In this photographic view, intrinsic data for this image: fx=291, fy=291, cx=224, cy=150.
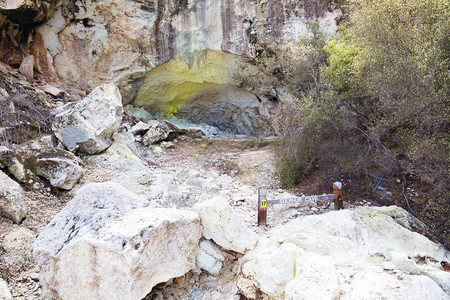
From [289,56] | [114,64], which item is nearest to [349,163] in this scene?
[289,56]

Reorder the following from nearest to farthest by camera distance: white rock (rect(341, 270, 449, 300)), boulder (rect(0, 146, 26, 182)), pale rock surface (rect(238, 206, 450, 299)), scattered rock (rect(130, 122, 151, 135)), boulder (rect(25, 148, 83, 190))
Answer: white rock (rect(341, 270, 449, 300)) < pale rock surface (rect(238, 206, 450, 299)) < boulder (rect(0, 146, 26, 182)) < boulder (rect(25, 148, 83, 190)) < scattered rock (rect(130, 122, 151, 135))

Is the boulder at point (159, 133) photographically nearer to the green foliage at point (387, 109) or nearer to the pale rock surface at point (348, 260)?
the green foliage at point (387, 109)

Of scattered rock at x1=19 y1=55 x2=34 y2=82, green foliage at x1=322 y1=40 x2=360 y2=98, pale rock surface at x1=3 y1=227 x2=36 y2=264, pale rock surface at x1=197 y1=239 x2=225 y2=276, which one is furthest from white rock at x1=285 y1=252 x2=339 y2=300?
scattered rock at x1=19 y1=55 x2=34 y2=82

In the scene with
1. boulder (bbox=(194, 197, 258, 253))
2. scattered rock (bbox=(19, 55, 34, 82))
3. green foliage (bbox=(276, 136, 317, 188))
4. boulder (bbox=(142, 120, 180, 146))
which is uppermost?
scattered rock (bbox=(19, 55, 34, 82))

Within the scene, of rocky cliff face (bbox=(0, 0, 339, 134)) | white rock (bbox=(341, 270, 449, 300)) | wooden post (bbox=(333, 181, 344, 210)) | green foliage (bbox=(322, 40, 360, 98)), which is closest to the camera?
white rock (bbox=(341, 270, 449, 300))

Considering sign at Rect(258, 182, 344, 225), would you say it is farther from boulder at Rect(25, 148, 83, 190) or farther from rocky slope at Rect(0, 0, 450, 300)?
boulder at Rect(25, 148, 83, 190)

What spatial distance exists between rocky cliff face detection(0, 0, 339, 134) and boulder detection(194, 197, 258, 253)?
29.6 feet

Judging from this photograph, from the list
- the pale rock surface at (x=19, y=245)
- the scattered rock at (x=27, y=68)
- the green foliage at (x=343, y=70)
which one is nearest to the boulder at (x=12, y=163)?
the pale rock surface at (x=19, y=245)

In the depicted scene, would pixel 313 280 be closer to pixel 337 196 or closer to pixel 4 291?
pixel 337 196

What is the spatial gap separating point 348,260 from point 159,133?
895 centimetres

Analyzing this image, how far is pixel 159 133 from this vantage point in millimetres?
11500

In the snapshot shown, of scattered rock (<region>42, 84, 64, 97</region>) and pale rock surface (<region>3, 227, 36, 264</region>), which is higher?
scattered rock (<region>42, 84, 64, 97</region>)

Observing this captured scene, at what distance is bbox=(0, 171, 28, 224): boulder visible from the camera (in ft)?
14.2

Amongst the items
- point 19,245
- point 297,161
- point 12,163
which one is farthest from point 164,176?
point 297,161
